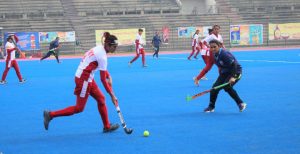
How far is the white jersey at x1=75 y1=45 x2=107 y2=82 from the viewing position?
319 inches

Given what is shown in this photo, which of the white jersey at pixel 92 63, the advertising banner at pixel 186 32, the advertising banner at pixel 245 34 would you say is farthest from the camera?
the advertising banner at pixel 245 34

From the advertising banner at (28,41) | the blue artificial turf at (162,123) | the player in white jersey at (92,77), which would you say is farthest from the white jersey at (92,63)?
A: the advertising banner at (28,41)

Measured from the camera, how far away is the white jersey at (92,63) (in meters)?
8.11

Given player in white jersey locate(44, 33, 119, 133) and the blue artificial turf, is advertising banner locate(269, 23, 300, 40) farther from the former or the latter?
player in white jersey locate(44, 33, 119, 133)

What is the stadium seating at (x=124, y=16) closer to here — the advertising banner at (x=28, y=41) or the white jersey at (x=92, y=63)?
the advertising banner at (x=28, y=41)

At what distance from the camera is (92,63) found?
27.1 feet

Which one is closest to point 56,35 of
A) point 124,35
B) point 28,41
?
point 28,41

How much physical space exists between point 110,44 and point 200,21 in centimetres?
4151

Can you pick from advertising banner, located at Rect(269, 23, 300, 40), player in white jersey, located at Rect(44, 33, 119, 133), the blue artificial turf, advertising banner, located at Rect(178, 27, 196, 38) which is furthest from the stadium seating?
player in white jersey, located at Rect(44, 33, 119, 133)

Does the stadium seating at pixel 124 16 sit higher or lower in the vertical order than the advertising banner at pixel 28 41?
higher

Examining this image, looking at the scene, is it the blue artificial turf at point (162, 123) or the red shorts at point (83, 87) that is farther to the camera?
the red shorts at point (83, 87)

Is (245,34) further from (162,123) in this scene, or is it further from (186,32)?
(162,123)

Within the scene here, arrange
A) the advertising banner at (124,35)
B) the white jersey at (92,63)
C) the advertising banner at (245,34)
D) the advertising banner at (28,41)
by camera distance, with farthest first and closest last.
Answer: the advertising banner at (245,34) < the advertising banner at (124,35) < the advertising banner at (28,41) < the white jersey at (92,63)

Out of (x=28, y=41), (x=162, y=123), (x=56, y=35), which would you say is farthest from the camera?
(x=56, y=35)
